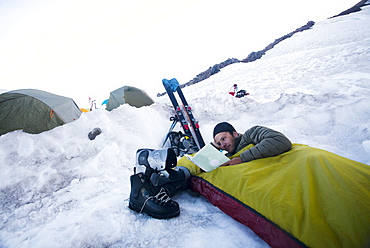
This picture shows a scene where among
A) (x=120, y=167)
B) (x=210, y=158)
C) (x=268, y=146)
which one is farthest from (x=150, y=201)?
(x=120, y=167)

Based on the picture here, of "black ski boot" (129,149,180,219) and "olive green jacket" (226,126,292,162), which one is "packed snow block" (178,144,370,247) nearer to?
"olive green jacket" (226,126,292,162)

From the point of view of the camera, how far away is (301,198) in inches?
48.9

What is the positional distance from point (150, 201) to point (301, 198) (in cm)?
126

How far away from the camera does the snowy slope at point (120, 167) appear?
1.53 m

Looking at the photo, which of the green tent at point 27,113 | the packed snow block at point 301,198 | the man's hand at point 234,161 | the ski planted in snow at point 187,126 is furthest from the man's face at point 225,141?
the green tent at point 27,113

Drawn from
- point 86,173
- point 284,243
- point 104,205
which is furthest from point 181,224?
point 86,173

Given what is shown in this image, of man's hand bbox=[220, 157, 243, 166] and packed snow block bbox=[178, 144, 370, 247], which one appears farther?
man's hand bbox=[220, 157, 243, 166]

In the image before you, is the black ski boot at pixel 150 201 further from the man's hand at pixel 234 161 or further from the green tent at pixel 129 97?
the green tent at pixel 129 97

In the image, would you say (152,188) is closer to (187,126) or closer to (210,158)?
(210,158)

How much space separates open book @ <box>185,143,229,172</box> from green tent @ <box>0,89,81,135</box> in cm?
547

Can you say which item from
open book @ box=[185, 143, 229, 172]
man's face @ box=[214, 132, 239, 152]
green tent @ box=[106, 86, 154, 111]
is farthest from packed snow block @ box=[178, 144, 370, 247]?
green tent @ box=[106, 86, 154, 111]

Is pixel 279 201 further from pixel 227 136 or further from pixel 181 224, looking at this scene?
pixel 227 136

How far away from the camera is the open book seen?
1936 millimetres

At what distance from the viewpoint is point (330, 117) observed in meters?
3.64
